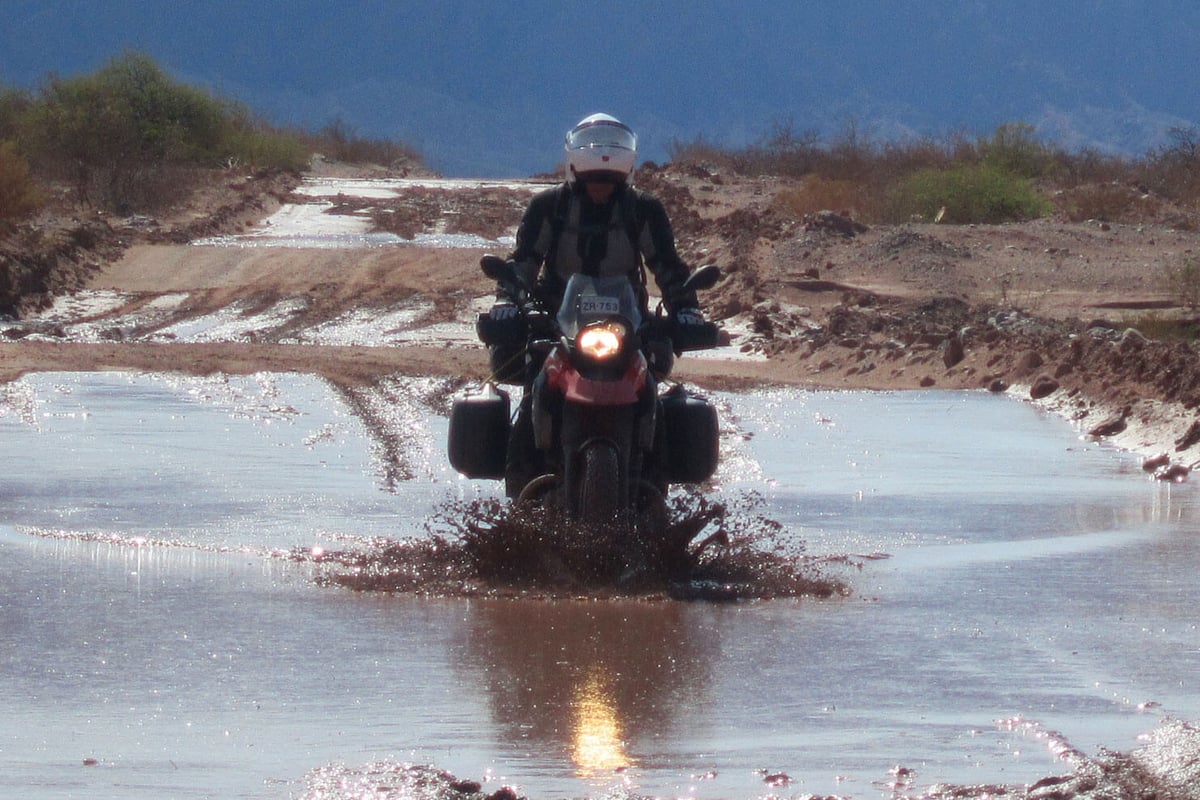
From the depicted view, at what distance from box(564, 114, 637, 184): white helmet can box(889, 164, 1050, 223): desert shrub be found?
2485 cm

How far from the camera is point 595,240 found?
7.71m

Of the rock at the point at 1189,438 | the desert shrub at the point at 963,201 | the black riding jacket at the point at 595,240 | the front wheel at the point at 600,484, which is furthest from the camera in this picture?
the desert shrub at the point at 963,201

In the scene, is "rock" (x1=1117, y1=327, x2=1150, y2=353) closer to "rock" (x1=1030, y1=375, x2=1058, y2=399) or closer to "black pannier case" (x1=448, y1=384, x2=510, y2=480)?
"rock" (x1=1030, y1=375, x2=1058, y2=399)

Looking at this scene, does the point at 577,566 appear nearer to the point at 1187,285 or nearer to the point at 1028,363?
the point at 1028,363

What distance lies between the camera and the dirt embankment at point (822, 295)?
14.1 metres

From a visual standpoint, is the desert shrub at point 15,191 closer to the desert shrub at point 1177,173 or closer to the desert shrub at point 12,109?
the desert shrub at point 12,109

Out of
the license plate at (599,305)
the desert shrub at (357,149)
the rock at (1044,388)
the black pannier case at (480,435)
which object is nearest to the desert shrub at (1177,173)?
the rock at (1044,388)

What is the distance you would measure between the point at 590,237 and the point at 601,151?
1.17ft

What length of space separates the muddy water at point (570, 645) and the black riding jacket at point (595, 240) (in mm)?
1391

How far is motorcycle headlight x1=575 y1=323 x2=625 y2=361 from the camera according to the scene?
22.8 ft

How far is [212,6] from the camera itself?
13162 cm

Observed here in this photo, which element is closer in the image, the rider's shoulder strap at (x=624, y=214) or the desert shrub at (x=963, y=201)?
the rider's shoulder strap at (x=624, y=214)

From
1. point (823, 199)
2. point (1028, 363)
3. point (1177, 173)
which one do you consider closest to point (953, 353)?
point (1028, 363)

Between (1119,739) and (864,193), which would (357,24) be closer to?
(864,193)
